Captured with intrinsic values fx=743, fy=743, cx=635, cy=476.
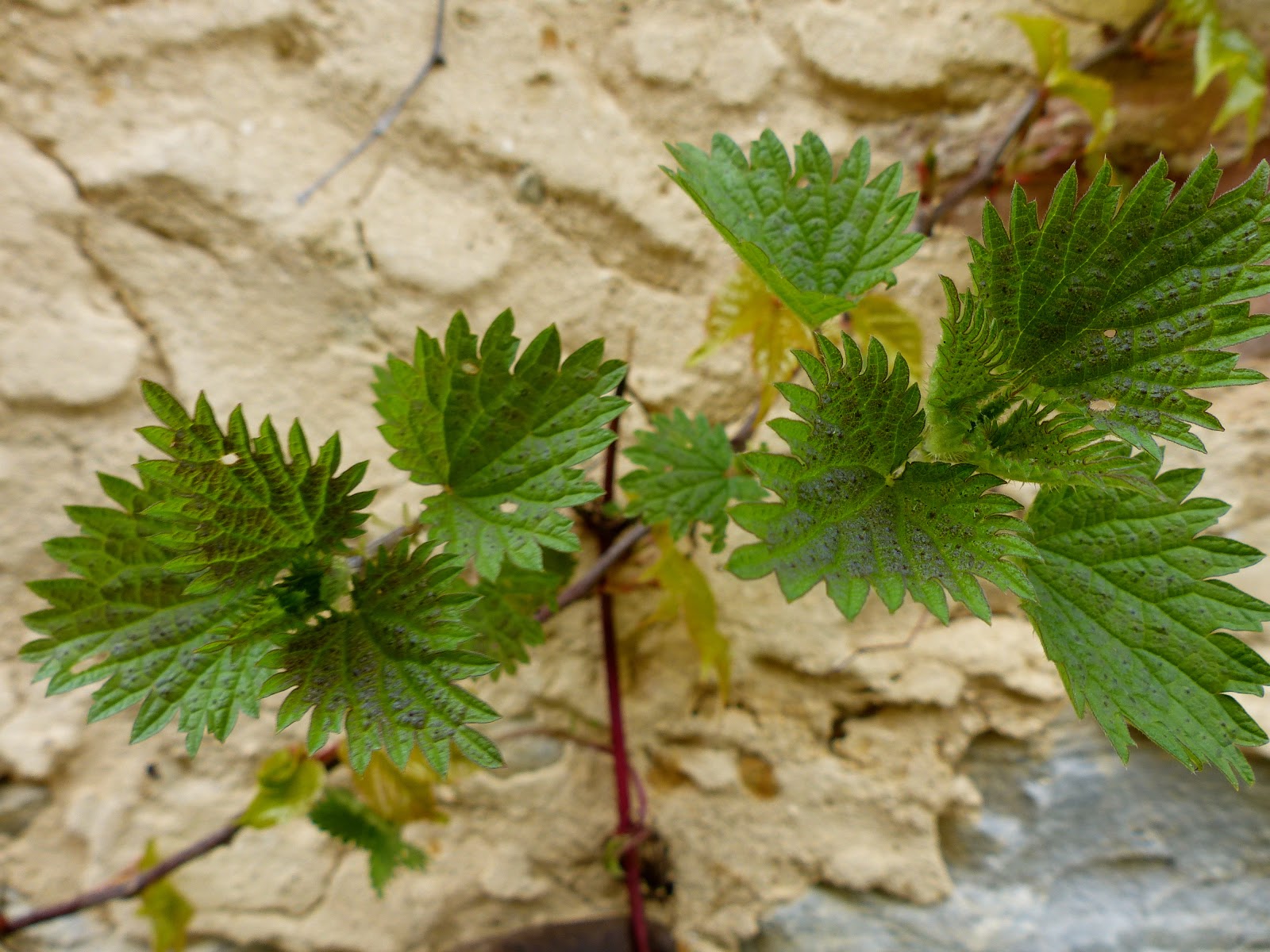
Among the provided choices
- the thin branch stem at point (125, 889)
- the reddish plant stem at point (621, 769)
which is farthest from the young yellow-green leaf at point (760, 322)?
the thin branch stem at point (125, 889)

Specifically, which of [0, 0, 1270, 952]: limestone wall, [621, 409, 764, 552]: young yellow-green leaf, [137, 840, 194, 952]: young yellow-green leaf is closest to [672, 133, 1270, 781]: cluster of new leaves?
[621, 409, 764, 552]: young yellow-green leaf

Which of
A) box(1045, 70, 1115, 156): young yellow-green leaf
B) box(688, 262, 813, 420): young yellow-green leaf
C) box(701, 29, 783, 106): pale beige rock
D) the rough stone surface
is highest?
box(701, 29, 783, 106): pale beige rock

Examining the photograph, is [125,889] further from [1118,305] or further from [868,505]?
[1118,305]

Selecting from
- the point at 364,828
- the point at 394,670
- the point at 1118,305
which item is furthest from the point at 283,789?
the point at 1118,305

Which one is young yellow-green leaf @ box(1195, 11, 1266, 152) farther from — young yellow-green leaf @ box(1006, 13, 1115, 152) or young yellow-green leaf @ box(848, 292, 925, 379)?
young yellow-green leaf @ box(848, 292, 925, 379)

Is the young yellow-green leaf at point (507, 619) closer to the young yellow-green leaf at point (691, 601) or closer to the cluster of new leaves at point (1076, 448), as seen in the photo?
the young yellow-green leaf at point (691, 601)

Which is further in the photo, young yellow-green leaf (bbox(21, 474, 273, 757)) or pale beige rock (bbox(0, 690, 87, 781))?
pale beige rock (bbox(0, 690, 87, 781))
